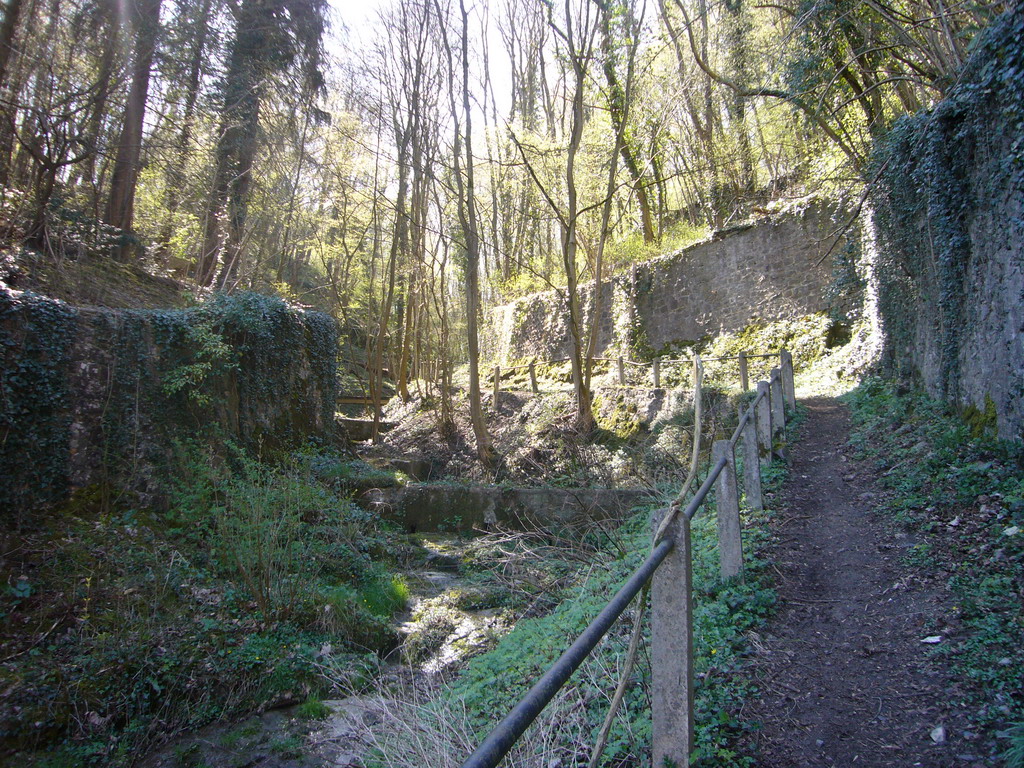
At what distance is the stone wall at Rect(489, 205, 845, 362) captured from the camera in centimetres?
1434

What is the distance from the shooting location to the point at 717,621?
3.56 meters

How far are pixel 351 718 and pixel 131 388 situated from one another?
7.09 metres

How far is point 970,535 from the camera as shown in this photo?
428 centimetres

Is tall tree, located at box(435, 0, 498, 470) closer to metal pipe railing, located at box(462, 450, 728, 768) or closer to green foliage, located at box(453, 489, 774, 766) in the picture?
green foliage, located at box(453, 489, 774, 766)

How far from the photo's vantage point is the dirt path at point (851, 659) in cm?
246

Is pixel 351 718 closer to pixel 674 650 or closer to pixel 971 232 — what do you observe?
pixel 674 650

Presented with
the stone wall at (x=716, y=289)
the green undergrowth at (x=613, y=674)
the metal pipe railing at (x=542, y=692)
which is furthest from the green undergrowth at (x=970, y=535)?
the stone wall at (x=716, y=289)

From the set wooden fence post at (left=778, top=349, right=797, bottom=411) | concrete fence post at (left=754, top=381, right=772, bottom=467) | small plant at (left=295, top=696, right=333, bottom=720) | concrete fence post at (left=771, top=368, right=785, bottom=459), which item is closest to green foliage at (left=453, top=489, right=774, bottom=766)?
small plant at (left=295, top=696, right=333, bottom=720)

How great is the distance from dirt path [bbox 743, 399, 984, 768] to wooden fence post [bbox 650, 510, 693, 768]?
0.58 meters

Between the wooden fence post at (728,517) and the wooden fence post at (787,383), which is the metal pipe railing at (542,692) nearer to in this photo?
the wooden fence post at (728,517)

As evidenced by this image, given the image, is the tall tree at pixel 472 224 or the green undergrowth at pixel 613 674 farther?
the tall tree at pixel 472 224

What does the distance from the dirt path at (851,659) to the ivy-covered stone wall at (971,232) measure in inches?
74.7

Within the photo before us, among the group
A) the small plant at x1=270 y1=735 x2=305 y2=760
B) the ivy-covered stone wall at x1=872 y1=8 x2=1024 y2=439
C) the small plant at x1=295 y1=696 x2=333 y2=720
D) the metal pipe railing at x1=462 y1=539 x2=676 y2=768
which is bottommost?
the small plant at x1=270 y1=735 x2=305 y2=760

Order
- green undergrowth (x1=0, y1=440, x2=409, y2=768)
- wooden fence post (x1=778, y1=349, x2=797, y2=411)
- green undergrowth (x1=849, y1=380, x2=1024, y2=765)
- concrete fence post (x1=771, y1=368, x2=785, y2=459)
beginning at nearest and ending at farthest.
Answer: green undergrowth (x1=849, y1=380, x2=1024, y2=765)
green undergrowth (x1=0, y1=440, x2=409, y2=768)
concrete fence post (x1=771, y1=368, x2=785, y2=459)
wooden fence post (x1=778, y1=349, x2=797, y2=411)
